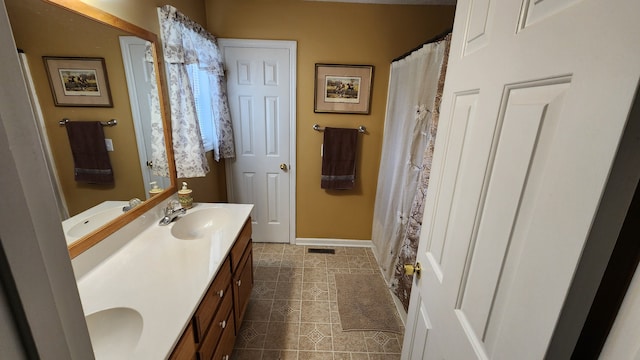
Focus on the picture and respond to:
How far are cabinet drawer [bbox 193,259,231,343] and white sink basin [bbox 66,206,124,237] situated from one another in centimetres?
56

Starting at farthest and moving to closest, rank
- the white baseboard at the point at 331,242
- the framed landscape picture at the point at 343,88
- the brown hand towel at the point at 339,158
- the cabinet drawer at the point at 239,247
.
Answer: the white baseboard at the point at 331,242
the brown hand towel at the point at 339,158
the framed landscape picture at the point at 343,88
the cabinet drawer at the point at 239,247

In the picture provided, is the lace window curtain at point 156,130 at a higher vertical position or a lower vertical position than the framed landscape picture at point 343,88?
lower

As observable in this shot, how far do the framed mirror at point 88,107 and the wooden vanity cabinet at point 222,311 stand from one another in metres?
0.54

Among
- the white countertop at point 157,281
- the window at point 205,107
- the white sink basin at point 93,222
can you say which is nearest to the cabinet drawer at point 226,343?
the white countertop at point 157,281

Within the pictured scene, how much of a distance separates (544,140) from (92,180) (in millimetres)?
1499

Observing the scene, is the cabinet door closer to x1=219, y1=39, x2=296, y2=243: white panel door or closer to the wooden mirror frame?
the wooden mirror frame

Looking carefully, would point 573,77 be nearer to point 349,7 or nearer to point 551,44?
point 551,44

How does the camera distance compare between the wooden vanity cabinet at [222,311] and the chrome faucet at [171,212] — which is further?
the chrome faucet at [171,212]

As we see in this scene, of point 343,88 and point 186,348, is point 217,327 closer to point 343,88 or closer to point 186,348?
point 186,348

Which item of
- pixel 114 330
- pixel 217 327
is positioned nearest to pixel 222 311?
pixel 217 327

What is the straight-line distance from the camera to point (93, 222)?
106cm

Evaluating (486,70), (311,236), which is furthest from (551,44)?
(311,236)

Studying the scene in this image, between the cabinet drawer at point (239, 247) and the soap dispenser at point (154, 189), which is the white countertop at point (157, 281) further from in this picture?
the soap dispenser at point (154, 189)

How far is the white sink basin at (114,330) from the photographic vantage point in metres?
0.80
